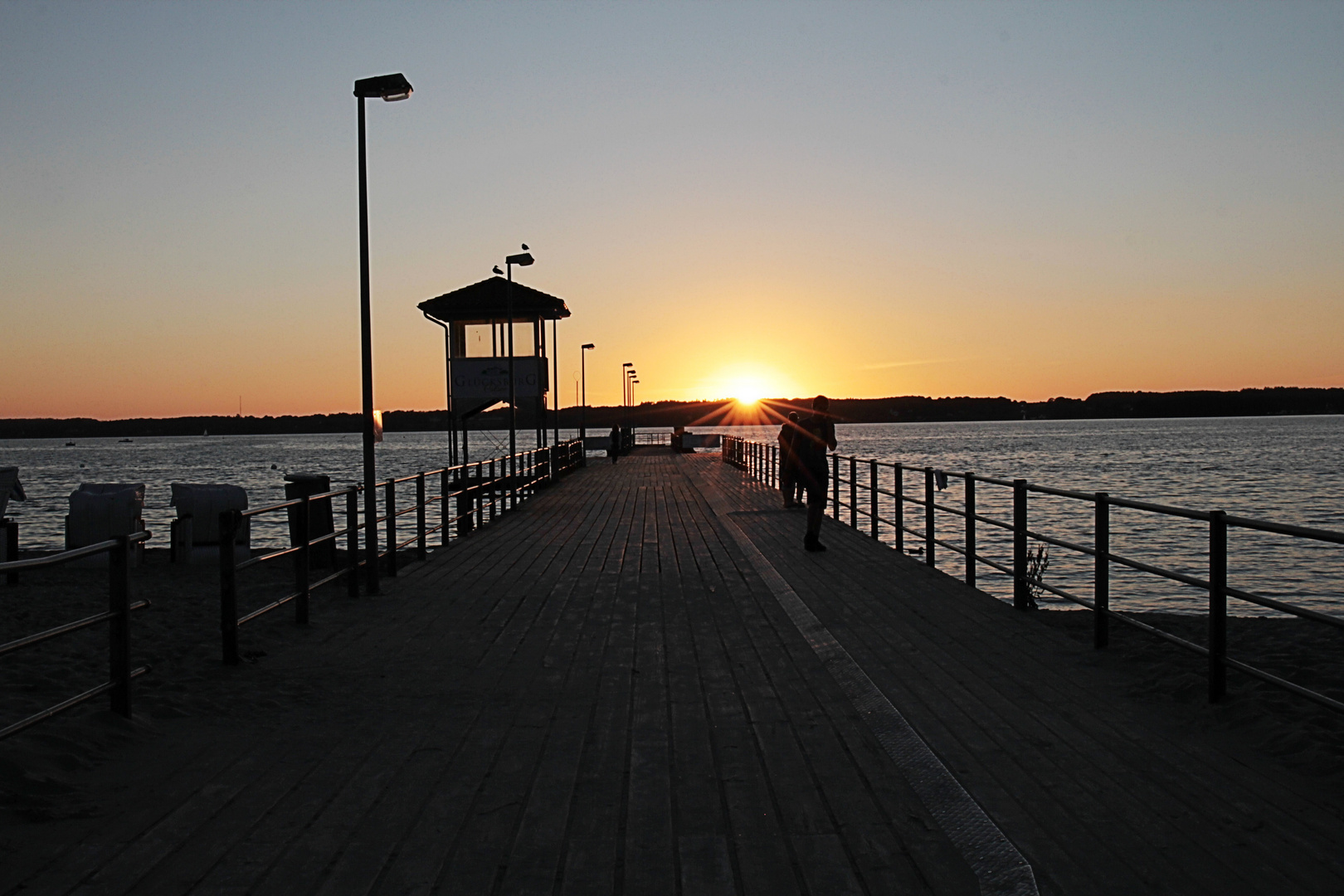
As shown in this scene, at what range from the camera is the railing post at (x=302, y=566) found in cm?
838

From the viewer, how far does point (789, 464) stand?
1555cm

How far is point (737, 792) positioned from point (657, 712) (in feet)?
4.43

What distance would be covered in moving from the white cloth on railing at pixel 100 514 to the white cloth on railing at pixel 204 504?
0.63 metres

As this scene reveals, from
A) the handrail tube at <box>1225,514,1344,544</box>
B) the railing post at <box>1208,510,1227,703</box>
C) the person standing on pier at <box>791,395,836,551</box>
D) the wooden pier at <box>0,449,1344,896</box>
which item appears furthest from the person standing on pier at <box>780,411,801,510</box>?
the handrail tube at <box>1225,514,1344,544</box>

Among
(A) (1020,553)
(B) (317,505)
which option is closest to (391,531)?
(B) (317,505)

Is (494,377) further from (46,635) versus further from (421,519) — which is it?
(46,635)

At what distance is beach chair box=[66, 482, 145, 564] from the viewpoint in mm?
17828

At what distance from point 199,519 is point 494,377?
1567 centimetres

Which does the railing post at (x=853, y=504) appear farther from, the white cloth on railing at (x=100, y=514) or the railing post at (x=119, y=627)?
the railing post at (x=119, y=627)

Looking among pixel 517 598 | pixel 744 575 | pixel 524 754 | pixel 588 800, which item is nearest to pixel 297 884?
pixel 588 800

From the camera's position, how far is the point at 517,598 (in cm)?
982

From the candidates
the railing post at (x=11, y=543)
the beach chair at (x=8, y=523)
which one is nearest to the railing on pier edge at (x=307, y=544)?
the railing post at (x=11, y=543)

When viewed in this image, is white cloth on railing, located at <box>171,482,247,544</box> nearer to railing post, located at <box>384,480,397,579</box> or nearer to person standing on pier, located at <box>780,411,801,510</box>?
railing post, located at <box>384,480,397,579</box>

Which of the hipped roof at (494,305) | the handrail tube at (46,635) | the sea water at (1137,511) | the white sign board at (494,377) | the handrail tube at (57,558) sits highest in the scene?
the hipped roof at (494,305)
